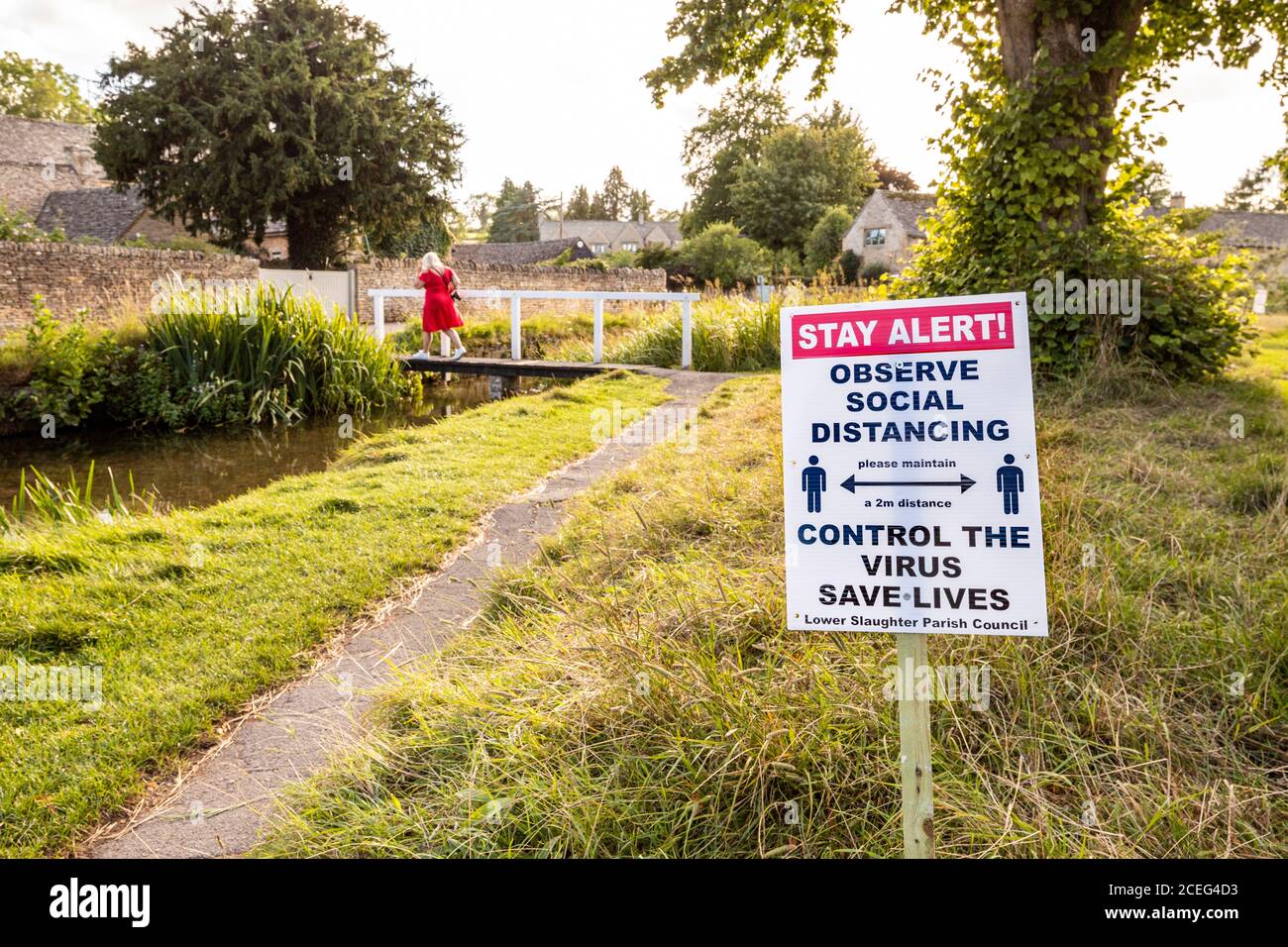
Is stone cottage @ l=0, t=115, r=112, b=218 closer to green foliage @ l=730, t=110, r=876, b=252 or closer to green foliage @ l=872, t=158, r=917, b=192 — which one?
green foliage @ l=730, t=110, r=876, b=252

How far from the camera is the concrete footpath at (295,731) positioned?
2.39 metres

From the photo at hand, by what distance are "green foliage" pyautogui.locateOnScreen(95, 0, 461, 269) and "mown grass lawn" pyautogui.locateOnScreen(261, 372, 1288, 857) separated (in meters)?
23.6

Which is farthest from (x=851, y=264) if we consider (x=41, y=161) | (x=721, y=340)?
(x=41, y=161)

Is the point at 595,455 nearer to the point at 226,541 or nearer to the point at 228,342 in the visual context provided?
the point at 226,541

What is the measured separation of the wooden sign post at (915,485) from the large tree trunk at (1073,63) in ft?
21.4

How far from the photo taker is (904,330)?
202 cm

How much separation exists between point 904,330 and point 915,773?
1103 millimetres

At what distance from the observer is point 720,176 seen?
6166 cm

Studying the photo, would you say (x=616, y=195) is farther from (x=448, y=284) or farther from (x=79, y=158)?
(x=448, y=284)

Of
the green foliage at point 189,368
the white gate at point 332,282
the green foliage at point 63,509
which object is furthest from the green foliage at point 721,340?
the white gate at point 332,282

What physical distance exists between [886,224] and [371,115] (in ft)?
117

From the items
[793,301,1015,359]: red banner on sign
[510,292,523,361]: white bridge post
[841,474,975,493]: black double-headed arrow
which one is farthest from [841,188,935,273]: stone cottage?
[841,474,975,493]: black double-headed arrow

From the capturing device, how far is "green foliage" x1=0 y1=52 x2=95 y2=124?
4844 centimetres

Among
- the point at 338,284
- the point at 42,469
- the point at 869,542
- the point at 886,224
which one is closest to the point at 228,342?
the point at 42,469
